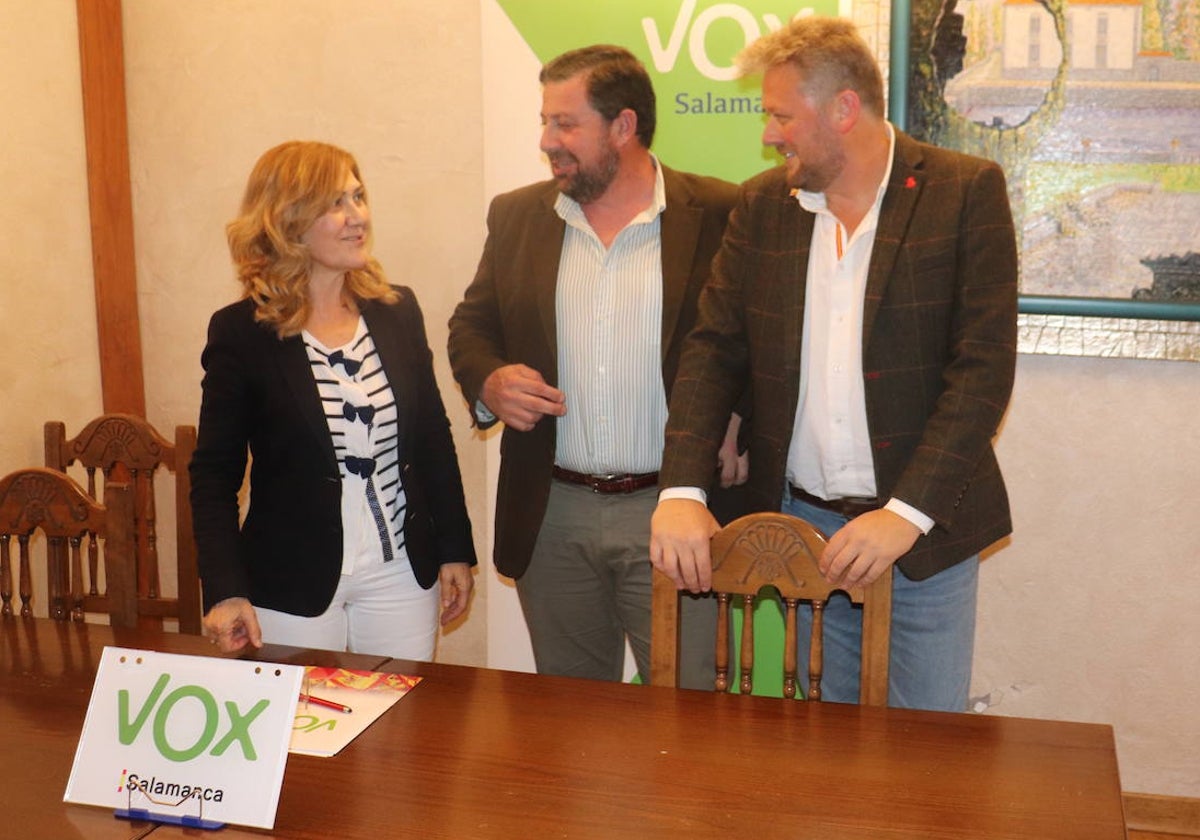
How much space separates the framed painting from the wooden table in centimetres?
158

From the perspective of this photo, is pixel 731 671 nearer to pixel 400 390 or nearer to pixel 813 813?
pixel 400 390

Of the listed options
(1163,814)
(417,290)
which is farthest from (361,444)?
(1163,814)

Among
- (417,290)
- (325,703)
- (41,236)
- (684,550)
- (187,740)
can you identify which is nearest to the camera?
(187,740)

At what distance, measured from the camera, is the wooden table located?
4.80 ft

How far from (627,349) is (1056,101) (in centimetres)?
131

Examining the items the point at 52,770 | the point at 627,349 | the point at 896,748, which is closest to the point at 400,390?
the point at 627,349

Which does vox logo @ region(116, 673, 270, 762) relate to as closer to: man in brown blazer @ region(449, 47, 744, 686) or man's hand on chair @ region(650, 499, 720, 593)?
man's hand on chair @ region(650, 499, 720, 593)

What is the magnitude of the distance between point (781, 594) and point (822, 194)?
0.74 metres

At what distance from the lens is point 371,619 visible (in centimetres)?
234

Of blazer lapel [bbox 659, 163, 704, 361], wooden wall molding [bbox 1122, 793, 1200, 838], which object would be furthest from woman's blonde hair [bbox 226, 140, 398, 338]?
wooden wall molding [bbox 1122, 793, 1200, 838]

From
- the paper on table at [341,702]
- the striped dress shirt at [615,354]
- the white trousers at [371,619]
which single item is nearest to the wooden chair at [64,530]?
the white trousers at [371,619]

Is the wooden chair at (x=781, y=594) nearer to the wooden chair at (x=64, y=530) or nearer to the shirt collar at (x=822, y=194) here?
the shirt collar at (x=822, y=194)

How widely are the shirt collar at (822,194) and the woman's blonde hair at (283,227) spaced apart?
894mm

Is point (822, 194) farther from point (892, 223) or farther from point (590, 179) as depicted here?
point (590, 179)
